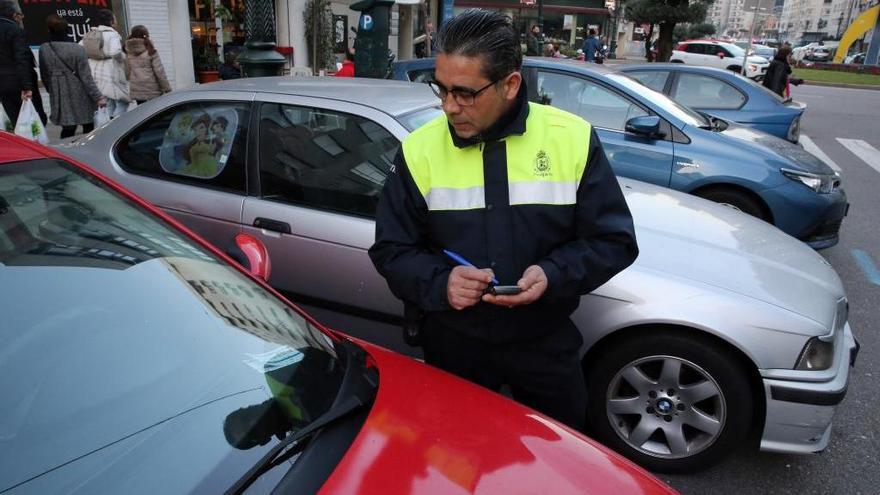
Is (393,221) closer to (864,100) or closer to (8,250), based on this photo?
(8,250)

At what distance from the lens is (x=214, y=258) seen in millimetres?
1901

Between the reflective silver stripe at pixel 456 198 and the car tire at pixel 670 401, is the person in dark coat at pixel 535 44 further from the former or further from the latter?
the reflective silver stripe at pixel 456 198

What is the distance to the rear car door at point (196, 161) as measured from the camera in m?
3.07

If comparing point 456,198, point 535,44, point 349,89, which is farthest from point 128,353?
point 535,44

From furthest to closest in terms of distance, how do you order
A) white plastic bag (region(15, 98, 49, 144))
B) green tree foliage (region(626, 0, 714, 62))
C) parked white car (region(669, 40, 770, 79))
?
parked white car (region(669, 40, 770, 79)), green tree foliage (region(626, 0, 714, 62)), white plastic bag (region(15, 98, 49, 144))

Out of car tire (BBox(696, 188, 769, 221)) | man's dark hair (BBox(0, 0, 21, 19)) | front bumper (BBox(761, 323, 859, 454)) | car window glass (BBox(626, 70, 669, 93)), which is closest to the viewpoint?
front bumper (BBox(761, 323, 859, 454))

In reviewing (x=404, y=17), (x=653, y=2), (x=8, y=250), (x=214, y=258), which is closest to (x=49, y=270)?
(x=8, y=250)

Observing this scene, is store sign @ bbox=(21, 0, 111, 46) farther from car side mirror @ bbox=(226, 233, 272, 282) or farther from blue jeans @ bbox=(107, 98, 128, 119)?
car side mirror @ bbox=(226, 233, 272, 282)

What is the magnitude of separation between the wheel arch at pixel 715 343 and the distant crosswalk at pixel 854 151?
25.4ft

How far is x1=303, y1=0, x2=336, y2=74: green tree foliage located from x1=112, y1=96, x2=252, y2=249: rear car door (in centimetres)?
1100

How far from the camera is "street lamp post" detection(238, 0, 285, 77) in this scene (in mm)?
6039

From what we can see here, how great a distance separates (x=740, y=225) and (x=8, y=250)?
121 inches

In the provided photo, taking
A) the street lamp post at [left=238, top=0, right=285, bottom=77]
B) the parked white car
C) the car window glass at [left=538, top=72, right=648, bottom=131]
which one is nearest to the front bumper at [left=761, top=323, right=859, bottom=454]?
the car window glass at [left=538, top=72, right=648, bottom=131]

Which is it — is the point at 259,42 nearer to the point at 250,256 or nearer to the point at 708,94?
the point at 250,256
